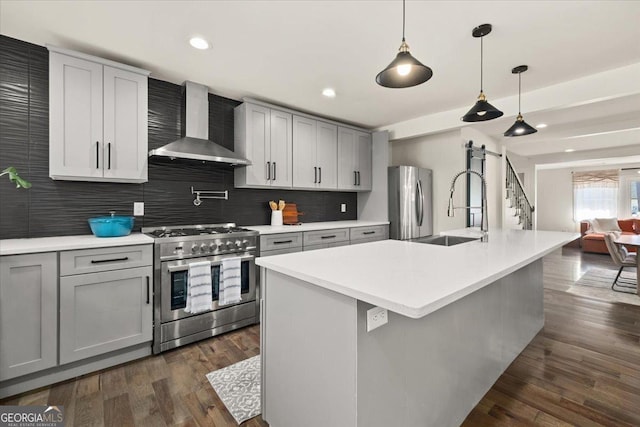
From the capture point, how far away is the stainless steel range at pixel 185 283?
239 centimetres

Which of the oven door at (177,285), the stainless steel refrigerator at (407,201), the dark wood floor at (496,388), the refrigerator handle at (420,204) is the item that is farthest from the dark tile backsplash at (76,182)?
the refrigerator handle at (420,204)

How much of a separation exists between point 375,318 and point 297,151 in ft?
9.44

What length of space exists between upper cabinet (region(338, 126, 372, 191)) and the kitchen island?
2.50 meters

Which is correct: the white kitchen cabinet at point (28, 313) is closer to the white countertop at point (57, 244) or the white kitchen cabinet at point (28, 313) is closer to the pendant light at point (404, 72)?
the white countertop at point (57, 244)

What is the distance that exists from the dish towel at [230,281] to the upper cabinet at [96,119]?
1073 mm

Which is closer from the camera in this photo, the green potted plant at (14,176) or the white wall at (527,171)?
the green potted plant at (14,176)

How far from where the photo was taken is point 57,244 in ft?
6.57

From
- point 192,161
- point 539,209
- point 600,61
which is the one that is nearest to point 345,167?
point 192,161

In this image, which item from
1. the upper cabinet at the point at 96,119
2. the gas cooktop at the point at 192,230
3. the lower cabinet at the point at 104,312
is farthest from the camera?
the gas cooktop at the point at 192,230

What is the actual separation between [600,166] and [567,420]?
31.2 feet

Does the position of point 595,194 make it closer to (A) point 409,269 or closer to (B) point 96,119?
(A) point 409,269

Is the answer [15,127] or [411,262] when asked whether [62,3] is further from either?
[411,262]

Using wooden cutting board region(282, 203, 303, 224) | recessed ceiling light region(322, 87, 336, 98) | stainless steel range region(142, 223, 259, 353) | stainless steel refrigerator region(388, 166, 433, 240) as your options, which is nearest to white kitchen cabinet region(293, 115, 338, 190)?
wooden cutting board region(282, 203, 303, 224)

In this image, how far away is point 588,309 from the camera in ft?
10.9
